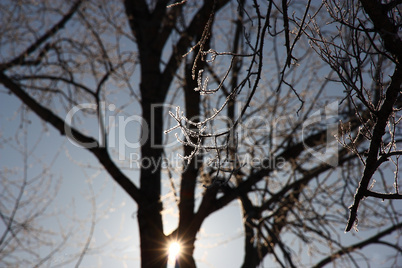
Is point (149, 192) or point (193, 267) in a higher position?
point (149, 192)

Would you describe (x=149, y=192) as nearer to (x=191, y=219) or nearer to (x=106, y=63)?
(x=191, y=219)

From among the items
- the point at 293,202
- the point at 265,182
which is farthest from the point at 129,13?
the point at 293,202

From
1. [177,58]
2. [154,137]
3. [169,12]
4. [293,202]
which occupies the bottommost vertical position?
[293,202]

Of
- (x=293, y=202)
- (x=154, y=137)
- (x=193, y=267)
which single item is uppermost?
(x=154, y=137)

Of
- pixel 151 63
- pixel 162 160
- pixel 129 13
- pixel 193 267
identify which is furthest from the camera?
pixel 129 13

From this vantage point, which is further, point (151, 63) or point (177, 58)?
point (151, 63)

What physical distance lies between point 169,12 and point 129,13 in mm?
553

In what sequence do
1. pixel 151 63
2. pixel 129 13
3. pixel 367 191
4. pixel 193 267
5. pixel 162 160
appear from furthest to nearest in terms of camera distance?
1. pixel 129 13
2. pixel 151 63
3. pixel 162 160
4. pixel 193 267
5. pixel 367 191

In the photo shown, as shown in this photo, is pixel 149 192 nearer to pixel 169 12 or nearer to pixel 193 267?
pixel 193 267

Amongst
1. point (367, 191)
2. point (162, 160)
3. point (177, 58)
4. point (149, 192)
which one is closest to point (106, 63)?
point (177, 58)

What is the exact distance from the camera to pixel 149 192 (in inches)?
150

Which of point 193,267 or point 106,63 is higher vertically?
point 106,63

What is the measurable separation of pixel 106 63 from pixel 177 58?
0.85 m

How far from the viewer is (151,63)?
4492 millimetres
